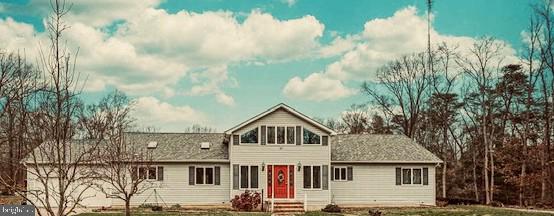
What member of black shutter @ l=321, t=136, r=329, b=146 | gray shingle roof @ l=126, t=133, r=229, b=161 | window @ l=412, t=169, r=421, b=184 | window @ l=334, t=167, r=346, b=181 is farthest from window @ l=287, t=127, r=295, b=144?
window @ l=412, t=169, r=421, b=184

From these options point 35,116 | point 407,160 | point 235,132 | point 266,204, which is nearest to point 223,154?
point 235,132

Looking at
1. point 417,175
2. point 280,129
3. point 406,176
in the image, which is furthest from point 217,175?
point 417,175

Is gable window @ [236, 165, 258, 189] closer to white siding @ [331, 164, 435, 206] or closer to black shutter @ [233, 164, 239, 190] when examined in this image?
black shutter @ [233, 164, 239, 190]

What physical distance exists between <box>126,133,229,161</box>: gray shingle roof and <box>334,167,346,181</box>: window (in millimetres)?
6171

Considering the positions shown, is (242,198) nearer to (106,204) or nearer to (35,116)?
(106,204)

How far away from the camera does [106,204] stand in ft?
111

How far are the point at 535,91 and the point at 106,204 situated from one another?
2841cm

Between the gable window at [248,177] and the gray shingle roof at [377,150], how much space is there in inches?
179

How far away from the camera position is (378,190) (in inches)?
1367

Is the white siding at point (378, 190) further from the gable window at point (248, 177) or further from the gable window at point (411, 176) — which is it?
the gable window at point (248, 177)

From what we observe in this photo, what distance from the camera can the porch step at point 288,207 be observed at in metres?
31.2

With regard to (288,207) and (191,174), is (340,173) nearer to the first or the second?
(288,207)

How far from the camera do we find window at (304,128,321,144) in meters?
33.4

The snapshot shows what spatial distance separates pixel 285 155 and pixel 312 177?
187cm
